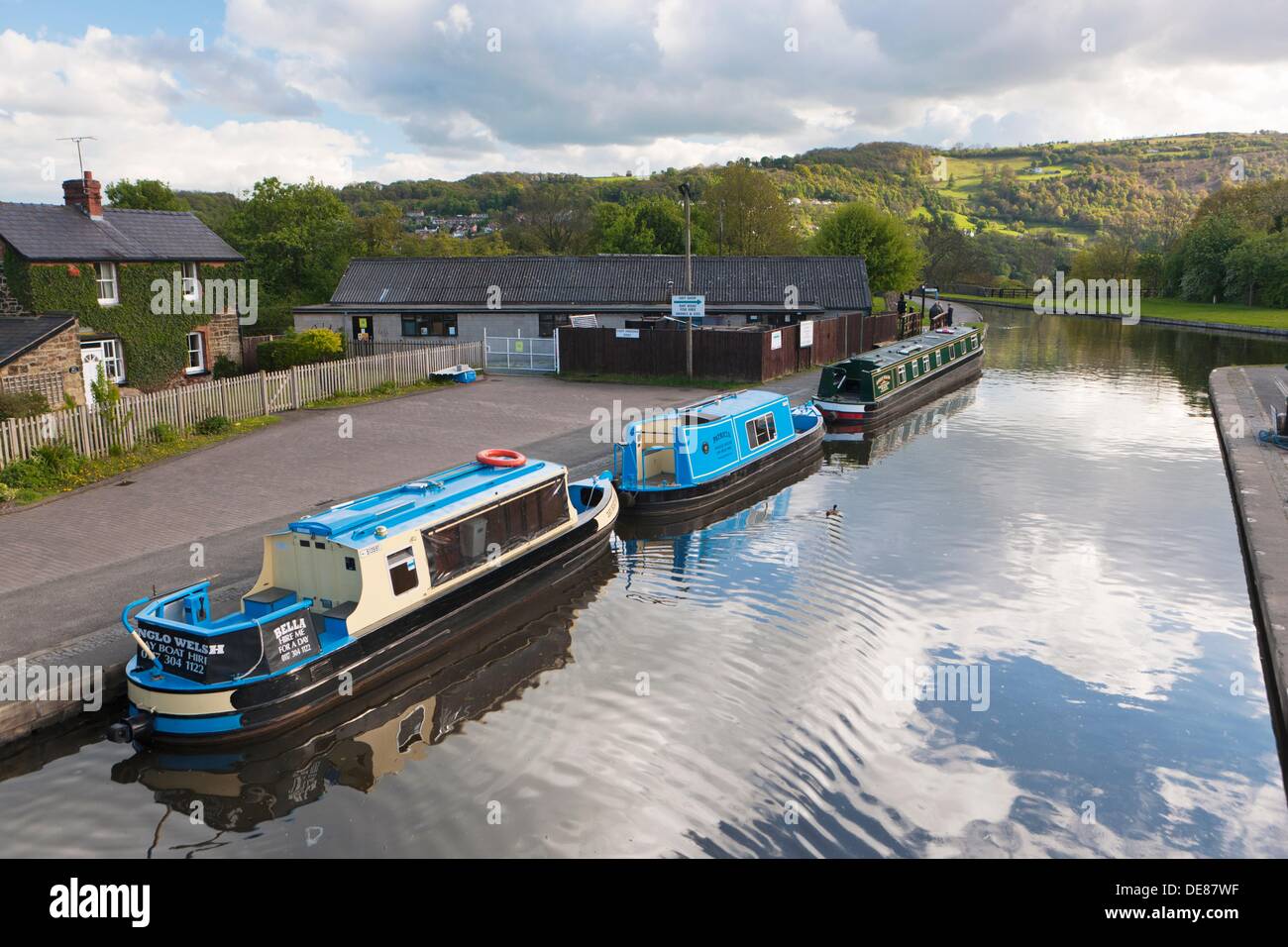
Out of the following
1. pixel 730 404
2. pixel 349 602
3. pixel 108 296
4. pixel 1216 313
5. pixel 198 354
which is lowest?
pixel 349 602

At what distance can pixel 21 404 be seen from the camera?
19.6 meters

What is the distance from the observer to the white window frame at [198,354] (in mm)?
31406

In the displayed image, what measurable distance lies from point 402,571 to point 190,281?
23.6 m

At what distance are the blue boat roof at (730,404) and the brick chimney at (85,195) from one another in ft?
67.9

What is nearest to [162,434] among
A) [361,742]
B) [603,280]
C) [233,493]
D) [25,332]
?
[25,332]

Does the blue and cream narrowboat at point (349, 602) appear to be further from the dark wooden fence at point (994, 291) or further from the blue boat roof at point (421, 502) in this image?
the dark wooden fence at point (994, 291)

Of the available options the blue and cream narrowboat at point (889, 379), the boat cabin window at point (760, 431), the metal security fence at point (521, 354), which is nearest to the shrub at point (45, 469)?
the boat cabin window at point (760, 431)

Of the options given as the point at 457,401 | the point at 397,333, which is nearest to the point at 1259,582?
the point at 457,401

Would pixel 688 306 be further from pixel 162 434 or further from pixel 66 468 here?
pixel 66 468

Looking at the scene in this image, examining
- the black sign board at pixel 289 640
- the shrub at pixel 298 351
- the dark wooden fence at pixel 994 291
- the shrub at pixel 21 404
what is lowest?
the black sign board at pixel 289 640

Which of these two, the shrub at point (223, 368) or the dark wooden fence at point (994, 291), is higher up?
the dark wooden fence at point (994, 291)

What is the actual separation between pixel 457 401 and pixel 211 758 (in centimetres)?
1999

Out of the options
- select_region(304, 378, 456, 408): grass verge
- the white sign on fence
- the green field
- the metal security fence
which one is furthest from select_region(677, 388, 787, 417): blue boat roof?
the green field

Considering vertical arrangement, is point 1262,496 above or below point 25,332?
below
